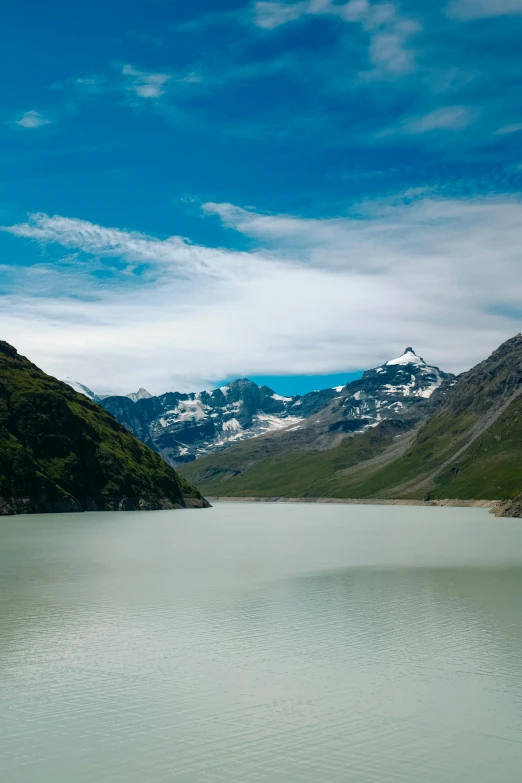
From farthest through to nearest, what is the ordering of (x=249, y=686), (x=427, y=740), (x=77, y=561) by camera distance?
1. (x=77, y=561)
2. (x=249, y=686)
3. (x=427, y=740)

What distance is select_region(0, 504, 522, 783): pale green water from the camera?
29047 millimetres

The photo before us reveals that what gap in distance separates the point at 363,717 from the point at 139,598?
37085mm

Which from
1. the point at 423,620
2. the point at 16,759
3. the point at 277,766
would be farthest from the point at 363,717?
the point at 423,620

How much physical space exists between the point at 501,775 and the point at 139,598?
44915 mm

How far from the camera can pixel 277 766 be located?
28.6 meters

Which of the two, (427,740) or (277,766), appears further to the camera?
(427,740)

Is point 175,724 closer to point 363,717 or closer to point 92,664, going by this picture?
point 363,717

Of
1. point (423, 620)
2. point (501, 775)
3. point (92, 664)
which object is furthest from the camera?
point (423, 620)

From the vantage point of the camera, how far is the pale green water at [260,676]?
2905 centimetres

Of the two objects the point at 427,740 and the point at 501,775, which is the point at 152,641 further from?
the point at 501,775

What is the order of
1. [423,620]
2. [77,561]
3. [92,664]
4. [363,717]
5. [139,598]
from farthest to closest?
[77,561], [139,598], [423,620], [92,664], [363,717]

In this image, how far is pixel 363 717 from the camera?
3434 cm

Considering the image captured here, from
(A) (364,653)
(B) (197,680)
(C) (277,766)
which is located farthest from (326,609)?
(C) (277,766)

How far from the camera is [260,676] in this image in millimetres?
41156
